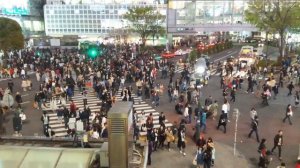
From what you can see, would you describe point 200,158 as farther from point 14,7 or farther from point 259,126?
point 14,7

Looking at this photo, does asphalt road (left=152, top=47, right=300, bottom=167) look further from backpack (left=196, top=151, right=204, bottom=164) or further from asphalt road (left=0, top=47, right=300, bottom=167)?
backpack (left=196, top=151, right=204, bottom=164)

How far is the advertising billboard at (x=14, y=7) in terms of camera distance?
222ft

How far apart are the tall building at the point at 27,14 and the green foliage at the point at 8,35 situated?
31.0 meters

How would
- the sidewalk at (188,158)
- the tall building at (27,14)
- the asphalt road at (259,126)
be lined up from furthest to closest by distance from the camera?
the tall building at (27,14), the asphalt road at (259,126), the sidewalk at (188,158)

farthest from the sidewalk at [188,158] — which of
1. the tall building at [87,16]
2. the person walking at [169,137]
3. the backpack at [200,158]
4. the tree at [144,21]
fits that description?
the tall building at [87,16]

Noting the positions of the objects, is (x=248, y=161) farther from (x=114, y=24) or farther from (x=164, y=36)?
(x=114, y=24)

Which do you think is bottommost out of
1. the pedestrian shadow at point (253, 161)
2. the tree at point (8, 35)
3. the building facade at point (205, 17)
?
the pedestrian shadow at point (253, 161)

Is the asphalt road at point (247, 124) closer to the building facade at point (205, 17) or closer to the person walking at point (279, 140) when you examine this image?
the person walking at point (279, 140)

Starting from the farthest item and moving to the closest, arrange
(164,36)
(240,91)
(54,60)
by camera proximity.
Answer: (164,36) → (54,60) → (240,91)

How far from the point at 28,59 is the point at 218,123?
29.8m

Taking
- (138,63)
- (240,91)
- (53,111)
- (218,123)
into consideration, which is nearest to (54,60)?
(138,63)

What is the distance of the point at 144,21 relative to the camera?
58.7m

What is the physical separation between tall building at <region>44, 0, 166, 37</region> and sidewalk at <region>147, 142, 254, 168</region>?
182 ft

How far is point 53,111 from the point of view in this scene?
23156 millimetres
